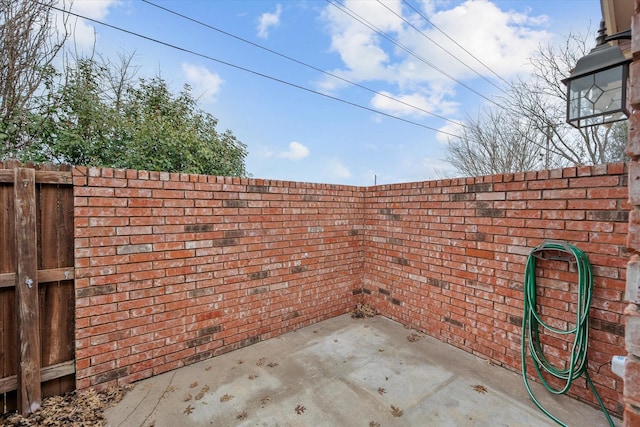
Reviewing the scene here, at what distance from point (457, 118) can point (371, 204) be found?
8.52 metres

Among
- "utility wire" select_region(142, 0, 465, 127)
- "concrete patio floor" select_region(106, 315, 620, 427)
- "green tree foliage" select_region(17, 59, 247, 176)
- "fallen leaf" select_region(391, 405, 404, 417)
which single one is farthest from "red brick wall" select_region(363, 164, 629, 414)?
"utility wire" select_region(142, 0, 465, 127)

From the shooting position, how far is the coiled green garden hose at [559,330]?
2.30 m

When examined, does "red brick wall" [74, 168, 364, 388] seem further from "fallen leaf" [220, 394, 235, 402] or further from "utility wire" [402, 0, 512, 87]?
"utility wire" [402, 0, 512, 87]

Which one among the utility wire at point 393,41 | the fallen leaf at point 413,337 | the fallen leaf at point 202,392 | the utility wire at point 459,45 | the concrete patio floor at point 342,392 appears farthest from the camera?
the utility wire at point 459,45

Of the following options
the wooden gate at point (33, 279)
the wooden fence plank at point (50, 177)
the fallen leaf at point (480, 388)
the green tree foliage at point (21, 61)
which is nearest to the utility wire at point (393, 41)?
the green tree foliage at point (21, 61)

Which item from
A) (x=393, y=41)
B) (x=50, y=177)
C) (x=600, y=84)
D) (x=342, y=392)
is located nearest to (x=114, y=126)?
(x=50, y=177)

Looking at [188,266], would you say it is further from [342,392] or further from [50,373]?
[342,392]

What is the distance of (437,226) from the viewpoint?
3568 millimetres

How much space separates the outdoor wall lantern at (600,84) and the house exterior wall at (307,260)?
0.48 meters

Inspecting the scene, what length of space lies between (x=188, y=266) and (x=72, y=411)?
4.66 ft

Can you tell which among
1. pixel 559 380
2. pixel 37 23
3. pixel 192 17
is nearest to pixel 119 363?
pixel 559 380

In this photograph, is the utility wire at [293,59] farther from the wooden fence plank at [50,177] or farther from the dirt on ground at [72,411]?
the dirt on ground at [72,411]

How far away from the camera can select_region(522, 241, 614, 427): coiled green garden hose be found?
230cm

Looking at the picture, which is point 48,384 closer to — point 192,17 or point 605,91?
point 605,91
